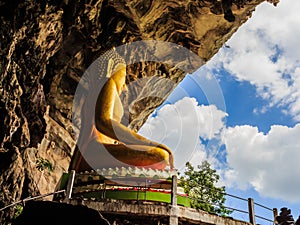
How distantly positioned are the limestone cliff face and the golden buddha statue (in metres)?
1.36

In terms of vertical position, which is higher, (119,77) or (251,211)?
(119,77)

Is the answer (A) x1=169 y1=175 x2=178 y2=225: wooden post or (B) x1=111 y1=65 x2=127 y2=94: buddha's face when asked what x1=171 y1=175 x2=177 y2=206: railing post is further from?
(B) x1=111 y1=65 x2=127 y2=94: buddha's face

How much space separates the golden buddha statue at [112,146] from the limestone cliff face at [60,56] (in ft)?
4.45

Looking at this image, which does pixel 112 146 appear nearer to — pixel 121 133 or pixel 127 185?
pixel 121 133

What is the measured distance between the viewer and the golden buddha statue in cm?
915

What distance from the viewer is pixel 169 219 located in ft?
22.9

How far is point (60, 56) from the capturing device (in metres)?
12.1

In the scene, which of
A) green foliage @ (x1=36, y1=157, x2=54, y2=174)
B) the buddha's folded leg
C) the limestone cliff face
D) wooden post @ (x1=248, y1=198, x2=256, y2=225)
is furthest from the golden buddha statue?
wooden post @ (x1=248, y1=198, x2=256, y2=225)

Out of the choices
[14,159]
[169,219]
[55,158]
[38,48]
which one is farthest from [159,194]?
[55,158]

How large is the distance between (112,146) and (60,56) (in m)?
4.13

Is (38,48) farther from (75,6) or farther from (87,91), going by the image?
(87,91)

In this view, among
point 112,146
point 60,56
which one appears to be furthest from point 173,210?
point 60,56

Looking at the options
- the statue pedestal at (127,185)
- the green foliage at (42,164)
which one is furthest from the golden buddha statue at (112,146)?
the green foliage at (42,164)

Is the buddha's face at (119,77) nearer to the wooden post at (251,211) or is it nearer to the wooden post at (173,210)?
the wooden post at (173,210)
